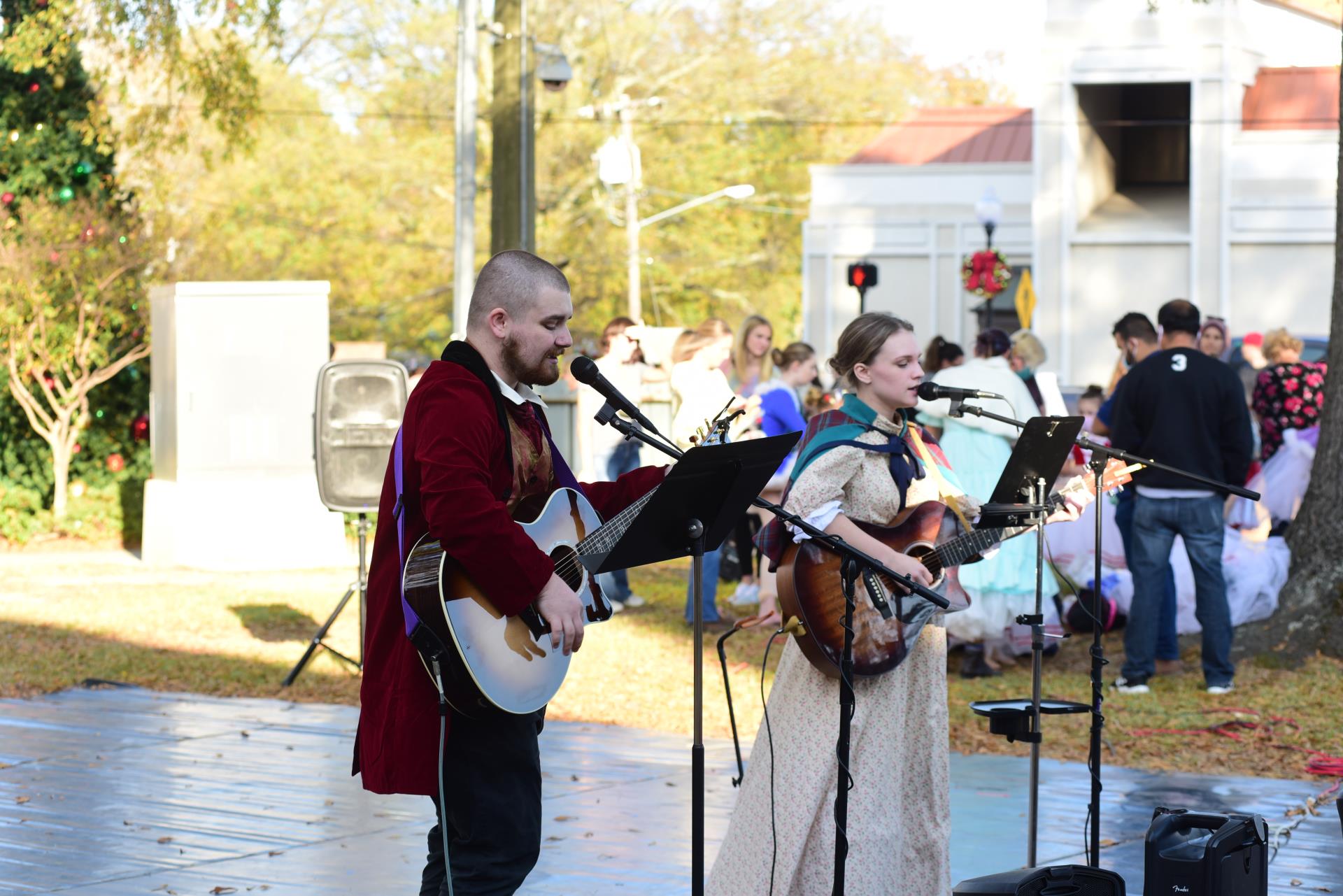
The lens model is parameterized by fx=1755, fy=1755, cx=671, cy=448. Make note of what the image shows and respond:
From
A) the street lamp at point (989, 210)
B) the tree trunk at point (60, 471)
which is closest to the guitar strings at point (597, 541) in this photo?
the tree trunk at point (60, 471)

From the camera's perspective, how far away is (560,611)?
414 cm

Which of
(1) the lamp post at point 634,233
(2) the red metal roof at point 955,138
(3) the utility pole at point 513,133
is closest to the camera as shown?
(3) the utility pole at point 513,133

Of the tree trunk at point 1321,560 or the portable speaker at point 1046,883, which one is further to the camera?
the tree trunk at point 1321,560

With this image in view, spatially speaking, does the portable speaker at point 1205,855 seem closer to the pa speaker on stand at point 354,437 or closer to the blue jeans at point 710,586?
the pa speaker on stand at point 354,437

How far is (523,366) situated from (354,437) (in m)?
6.10

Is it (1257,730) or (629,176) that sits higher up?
(629,176)

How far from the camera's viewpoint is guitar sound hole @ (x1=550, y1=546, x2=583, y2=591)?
14.3ft

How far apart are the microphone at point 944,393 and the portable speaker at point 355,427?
496 cm

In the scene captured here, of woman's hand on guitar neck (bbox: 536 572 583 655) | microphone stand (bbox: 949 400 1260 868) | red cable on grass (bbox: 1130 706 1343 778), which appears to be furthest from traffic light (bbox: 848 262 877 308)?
woman's hand on guitar neck (bbox: 536 572 583 655)

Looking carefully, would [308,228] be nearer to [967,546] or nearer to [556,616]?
[967,546]

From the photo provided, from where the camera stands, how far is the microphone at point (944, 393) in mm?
5395

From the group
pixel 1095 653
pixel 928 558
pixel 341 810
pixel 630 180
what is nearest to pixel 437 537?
pixel 928 558

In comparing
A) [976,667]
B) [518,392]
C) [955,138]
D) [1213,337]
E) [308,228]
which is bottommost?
[976,667]

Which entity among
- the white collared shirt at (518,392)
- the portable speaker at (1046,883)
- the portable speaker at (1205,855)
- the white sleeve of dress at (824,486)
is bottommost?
the portable speaker at (1046,883)
